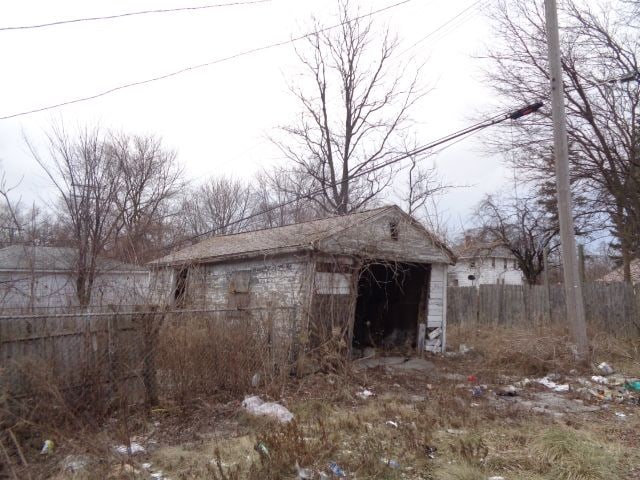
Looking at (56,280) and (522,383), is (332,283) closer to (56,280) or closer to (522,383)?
(522,383)

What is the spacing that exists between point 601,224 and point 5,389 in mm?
23050

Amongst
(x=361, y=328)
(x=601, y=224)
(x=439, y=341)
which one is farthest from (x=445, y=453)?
(x=601, y=224)

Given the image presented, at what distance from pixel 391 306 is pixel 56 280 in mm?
11733

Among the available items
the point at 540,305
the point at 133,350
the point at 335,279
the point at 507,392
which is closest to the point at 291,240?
the point at 335,279

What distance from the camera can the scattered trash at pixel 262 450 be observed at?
4.79m

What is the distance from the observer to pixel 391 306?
49.8 ft

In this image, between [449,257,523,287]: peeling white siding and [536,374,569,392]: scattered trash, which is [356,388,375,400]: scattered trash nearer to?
[536,374,569,392]: scattered trash

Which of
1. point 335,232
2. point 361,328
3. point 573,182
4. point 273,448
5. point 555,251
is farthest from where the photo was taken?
point 555,251

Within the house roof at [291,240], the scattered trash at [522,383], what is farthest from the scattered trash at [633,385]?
the house roof at [291,240]

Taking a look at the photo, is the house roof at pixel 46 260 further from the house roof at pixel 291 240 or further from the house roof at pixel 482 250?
the house roof at pixel 482 250

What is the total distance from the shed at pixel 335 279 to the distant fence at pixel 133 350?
33.7 inches

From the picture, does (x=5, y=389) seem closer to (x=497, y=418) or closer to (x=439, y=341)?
(x=497, y=418)

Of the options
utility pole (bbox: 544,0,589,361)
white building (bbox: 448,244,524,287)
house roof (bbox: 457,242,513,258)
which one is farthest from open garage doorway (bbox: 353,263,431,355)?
white building (bbox: 448,244,524,287)

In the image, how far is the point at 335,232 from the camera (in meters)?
11.2
